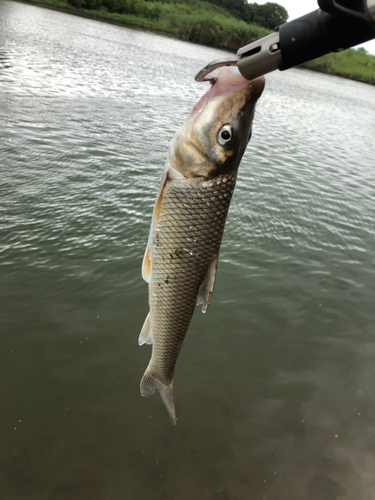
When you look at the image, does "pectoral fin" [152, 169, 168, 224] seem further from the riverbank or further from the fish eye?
the riverbank

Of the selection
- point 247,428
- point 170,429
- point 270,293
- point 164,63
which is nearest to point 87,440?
point 170,429

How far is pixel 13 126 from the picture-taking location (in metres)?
7.80

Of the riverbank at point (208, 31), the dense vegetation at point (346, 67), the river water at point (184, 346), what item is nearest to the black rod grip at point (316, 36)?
the river water at point (184, 346)

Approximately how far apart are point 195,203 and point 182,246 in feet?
0.85

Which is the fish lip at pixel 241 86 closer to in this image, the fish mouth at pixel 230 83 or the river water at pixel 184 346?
the fish mouth at pixel 230 83

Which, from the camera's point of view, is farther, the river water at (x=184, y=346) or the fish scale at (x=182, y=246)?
the river water at (x=184, y=346)

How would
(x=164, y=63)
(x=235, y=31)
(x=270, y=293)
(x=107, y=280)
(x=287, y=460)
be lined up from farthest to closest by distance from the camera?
(x=235, y=31)
(x=164, y=63)
(x=270, y=293)
(x=107, y=280)
(x=287, y=460)

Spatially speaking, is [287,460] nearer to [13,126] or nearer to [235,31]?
[13,126]

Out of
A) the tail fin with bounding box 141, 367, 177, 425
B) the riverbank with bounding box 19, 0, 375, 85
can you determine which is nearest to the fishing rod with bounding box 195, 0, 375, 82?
the tail fin with bounding box 141, 367, 177, 425

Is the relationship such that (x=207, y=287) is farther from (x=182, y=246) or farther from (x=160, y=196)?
(x=160, y=196)

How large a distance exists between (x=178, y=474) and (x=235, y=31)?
47.9 m

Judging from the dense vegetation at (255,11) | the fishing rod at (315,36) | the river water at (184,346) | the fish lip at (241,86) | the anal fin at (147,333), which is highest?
the dense vegetation at (255,11)

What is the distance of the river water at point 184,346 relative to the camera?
2.81 meters

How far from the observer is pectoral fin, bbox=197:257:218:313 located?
193cm
